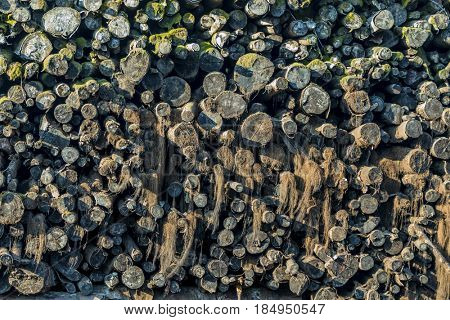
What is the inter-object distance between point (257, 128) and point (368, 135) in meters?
1.03

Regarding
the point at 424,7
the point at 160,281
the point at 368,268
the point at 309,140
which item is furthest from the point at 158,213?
the point at 424,7

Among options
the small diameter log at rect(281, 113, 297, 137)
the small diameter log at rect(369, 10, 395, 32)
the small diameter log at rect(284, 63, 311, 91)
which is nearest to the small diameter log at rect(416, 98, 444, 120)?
the small diameter log at rect(369, 10, 395, 32)

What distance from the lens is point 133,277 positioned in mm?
6387

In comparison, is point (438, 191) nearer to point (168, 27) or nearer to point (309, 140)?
point (309, 140)

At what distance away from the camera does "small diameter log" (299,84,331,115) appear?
6688 millimetres

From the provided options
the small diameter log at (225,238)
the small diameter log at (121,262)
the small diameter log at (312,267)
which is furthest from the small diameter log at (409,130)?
the small diameter log at (121,262)

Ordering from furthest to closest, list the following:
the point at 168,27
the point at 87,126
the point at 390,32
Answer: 1. the point at 390,32
2. the point at 168,27
3. the point at 87,126

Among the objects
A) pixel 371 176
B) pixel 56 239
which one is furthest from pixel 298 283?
pixel 56 239

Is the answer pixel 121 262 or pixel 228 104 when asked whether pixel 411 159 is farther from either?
pixel 121 262

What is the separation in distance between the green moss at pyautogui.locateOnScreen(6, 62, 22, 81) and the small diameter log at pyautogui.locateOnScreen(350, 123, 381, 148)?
2992 millimetres

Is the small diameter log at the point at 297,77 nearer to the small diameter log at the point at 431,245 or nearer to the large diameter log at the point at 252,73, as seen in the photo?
the large diameter log at the point at 252,73

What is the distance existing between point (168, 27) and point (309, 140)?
1.62m

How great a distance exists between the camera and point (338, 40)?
7.07m

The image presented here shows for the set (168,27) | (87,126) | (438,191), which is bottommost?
(438,191)
